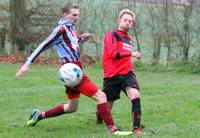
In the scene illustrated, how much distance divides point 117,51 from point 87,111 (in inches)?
96.4

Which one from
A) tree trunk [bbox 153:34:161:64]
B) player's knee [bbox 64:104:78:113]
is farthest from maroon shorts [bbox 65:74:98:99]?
tree trunk [bbox 153:34:161:64]

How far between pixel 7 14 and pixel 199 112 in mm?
16944

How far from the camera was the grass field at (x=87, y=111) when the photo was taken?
24.9 feet

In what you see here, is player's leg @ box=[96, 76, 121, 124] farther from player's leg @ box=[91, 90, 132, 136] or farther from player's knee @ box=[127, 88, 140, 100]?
player's leg @ box=[91, 90, 132, 136]

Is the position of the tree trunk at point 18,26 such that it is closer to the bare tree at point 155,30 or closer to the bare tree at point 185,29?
the bare tree at point 155,30

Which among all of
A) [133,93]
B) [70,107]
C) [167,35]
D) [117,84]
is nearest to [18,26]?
[167,35]

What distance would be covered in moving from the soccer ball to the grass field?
71 cm

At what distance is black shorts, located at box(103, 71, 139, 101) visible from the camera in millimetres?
7701

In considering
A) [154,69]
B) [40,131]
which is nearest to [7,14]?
[154,69]

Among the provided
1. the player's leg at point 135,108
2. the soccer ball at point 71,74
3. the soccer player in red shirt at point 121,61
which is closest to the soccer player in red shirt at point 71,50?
the soccer ball at point 71,74

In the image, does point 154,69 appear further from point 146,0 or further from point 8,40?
point 8,40

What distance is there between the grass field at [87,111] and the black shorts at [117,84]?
Result: 1.69 ft

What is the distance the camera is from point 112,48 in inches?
299

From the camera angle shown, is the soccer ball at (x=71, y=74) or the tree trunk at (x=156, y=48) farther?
the tree trunk at (x=156, y=48)
